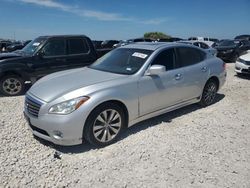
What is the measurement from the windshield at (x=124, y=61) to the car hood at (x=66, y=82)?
0.23 m

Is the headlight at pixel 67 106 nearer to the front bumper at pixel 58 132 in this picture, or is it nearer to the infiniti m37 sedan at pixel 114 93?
the infiniti m37 sedan at pixel 114 93

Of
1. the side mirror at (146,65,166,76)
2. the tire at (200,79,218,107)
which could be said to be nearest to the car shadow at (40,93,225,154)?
the tire at (200,79,218,107)

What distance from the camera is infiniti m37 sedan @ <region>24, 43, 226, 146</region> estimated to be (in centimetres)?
408

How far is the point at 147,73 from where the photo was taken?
195 inches

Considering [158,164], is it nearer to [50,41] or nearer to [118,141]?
[118,141]

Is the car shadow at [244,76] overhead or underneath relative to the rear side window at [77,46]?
underneath

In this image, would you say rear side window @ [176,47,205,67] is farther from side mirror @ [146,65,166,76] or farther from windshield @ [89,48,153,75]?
side mirror @ [146,65,166,76]

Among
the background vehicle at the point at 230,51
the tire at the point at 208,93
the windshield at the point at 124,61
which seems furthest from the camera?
the background vehicle at the point at 230,51

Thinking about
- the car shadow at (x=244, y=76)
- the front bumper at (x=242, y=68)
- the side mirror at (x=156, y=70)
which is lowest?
the car shadow at (x=244, y=76)

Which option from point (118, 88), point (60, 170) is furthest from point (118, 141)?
point (60, 170)

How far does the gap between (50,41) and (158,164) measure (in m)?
5.80

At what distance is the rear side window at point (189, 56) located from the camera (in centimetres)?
579

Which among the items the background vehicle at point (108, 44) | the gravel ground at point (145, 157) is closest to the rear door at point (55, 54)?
the gravel ground at point (145, 157)

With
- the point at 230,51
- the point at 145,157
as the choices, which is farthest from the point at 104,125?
the point at 230,51
